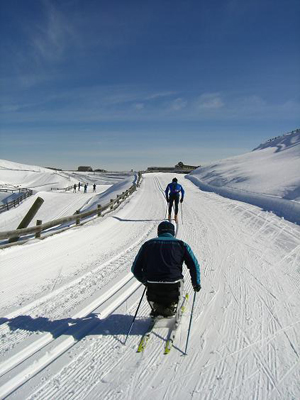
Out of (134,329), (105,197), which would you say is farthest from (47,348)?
(105,197)

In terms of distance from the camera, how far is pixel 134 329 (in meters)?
4.29

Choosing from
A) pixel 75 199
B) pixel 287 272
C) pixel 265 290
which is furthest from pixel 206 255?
pixel 75 199

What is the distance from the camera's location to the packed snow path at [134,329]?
10.2ft

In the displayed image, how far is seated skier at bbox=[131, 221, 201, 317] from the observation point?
406cm

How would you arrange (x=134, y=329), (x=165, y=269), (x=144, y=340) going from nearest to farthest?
(x=144, y=340) → (x=165, y=269) → (x=134, y=329)

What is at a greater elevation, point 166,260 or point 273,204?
point 166,260

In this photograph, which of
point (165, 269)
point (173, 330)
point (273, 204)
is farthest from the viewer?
point (273, 204)

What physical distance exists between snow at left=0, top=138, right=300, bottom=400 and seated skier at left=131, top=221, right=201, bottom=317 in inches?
18.6

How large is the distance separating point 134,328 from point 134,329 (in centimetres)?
3

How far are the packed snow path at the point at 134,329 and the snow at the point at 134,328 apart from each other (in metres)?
0.01

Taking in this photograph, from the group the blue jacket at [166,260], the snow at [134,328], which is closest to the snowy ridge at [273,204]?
the snow at [134,328]

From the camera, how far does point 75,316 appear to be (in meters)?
4.70

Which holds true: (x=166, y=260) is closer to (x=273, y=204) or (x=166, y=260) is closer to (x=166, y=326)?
(x=166, y=326)

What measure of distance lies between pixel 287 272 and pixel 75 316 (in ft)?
15.0
